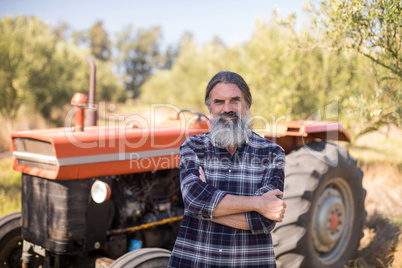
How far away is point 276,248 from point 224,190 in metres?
1.38

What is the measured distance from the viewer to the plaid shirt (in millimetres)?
1607

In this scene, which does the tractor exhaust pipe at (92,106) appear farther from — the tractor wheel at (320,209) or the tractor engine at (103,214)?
the tractor wheel at (320,209)

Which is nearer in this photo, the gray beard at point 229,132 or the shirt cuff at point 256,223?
the shirt cuff at point 256,223

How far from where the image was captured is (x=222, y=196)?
5.23 ft

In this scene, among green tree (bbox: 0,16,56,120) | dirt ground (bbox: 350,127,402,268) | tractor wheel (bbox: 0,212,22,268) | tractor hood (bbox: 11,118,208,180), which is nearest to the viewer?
tractor hood (bbox: 11,118,208,180)

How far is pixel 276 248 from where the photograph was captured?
2791 millimetres

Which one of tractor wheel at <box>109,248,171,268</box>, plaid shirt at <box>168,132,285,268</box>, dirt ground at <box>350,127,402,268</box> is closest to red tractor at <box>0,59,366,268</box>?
tractor wheel at <box>109,248,171,268</box>

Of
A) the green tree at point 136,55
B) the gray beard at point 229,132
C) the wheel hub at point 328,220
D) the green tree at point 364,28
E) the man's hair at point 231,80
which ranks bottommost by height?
the wheel hub at point 328,220

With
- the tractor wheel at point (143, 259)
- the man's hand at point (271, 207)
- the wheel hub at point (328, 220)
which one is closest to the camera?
the man's hand at point (271, 207)

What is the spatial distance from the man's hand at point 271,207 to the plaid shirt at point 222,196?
0.11ft

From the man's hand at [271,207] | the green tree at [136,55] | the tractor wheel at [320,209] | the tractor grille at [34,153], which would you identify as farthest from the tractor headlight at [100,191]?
the green tree at [136,55]

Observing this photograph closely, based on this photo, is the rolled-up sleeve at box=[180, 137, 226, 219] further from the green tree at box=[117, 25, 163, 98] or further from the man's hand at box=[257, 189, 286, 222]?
the green tree at box=[117, 25, 163, 98]

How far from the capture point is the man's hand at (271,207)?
1572 millimetres

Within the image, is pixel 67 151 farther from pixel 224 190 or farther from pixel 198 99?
pixel 198 99
